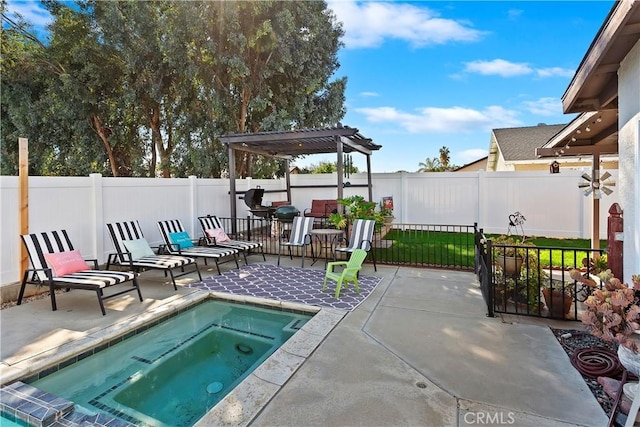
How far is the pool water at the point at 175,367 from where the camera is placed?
3010mm

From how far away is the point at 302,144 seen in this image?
34.3ft

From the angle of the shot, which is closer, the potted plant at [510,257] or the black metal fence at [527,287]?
the black metal fence at [527,287]

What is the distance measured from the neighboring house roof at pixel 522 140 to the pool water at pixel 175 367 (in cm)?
1358

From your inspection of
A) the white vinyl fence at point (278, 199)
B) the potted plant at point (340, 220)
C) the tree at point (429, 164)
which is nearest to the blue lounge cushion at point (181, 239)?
the white vinyl fence at point (278, 199)

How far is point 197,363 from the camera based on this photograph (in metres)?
3.79

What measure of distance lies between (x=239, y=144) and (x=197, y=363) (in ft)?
23.9

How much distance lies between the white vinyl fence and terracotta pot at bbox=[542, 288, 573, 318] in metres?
7.33

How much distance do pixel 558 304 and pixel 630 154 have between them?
6.89 feet

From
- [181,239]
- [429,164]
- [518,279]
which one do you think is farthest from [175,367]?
[429,164]

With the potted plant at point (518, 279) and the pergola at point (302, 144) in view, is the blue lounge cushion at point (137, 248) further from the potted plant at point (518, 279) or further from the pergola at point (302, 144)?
the potted plant at point (518, 279)

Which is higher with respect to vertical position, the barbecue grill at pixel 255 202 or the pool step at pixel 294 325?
the barbecue grill at pixel 255 202

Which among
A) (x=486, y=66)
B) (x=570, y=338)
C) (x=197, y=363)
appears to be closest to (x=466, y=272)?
(x=570, y=338)

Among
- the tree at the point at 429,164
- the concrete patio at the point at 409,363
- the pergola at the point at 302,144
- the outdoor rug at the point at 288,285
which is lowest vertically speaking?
the concrete patio at the point at 409,363

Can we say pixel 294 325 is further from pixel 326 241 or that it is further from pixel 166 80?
pixel 166 80
